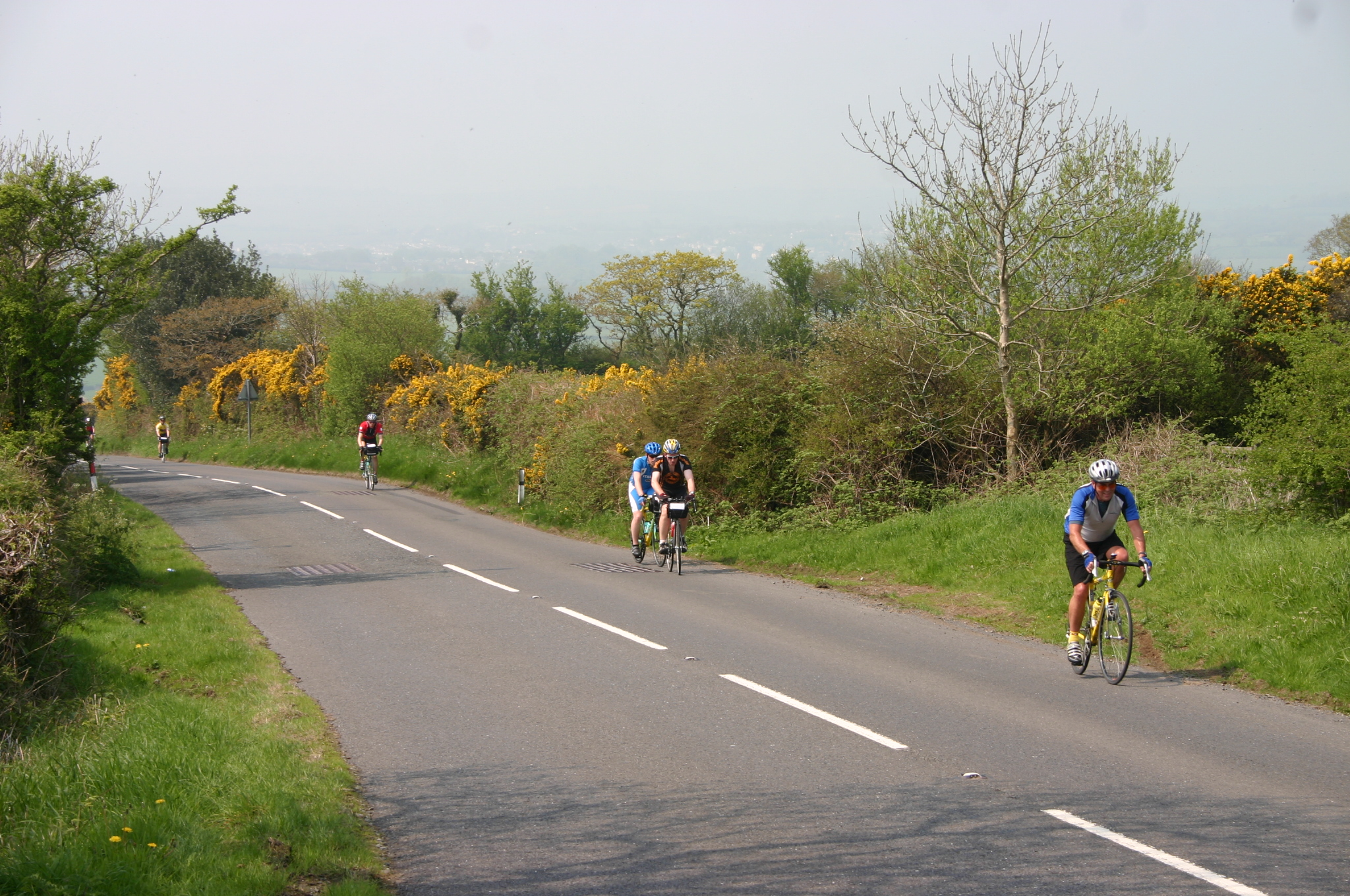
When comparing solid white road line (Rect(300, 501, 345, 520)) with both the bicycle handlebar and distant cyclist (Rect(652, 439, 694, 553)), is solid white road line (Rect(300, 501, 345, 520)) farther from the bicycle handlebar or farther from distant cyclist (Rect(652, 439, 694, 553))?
the bicycle handlebar

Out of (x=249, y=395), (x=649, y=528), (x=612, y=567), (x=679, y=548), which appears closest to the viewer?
(x=679, y=548)

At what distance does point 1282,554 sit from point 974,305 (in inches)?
381

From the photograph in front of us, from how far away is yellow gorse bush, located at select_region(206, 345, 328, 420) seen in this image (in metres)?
43.8

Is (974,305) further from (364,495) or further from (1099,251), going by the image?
(364,495)

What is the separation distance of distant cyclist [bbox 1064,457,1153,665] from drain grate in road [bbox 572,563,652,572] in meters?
7.49

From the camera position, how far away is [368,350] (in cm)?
3853

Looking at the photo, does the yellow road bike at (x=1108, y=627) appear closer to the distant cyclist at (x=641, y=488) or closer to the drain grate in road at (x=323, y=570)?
the distant cyclist at (x=641, y=488)

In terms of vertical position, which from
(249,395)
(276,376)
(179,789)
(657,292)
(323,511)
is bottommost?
(179,789)

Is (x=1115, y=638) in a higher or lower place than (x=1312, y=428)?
lower

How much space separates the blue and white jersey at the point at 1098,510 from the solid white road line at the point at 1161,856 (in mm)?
3807

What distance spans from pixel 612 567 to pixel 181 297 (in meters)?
50.5

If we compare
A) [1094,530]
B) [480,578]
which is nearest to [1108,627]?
[1094,530]

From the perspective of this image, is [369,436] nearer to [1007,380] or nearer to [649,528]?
[649,528]

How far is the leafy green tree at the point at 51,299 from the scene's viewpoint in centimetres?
1227
